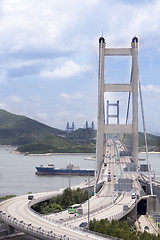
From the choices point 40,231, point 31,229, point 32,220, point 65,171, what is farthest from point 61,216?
point 65,171

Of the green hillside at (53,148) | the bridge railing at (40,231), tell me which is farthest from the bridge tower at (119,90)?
the green hillside at (53,148)

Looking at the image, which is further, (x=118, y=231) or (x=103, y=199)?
(x=103, y=199)

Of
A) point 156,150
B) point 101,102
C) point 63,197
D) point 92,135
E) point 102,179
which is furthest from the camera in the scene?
point 92,135

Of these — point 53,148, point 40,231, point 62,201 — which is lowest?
point 40,231

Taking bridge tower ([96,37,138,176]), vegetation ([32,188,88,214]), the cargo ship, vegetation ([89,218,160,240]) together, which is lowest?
vegetation ([89,218,160,240])

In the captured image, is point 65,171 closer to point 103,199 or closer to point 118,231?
point 103,199

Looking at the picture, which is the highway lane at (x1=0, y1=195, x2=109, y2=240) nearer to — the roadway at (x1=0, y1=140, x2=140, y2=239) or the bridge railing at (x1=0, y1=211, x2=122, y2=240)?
the roadway at (x1=0, y1=140, x2=140, y2=239)

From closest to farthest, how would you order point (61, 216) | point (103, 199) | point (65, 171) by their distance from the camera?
point (61, 216) → point (103, 199) → point (65, 171)

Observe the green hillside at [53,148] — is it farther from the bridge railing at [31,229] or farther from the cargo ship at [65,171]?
the bridge railing at [31,229]

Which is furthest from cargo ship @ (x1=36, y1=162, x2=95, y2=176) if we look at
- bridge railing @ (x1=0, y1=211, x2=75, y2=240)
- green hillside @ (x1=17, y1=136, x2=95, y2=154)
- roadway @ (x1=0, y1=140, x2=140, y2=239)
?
green hillside @ (x1=17, y1=136, x2=95, y2=154)

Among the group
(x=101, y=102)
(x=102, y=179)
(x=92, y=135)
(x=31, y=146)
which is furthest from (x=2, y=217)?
(x=92, y=135)

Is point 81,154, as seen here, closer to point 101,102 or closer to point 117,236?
point 101,102
